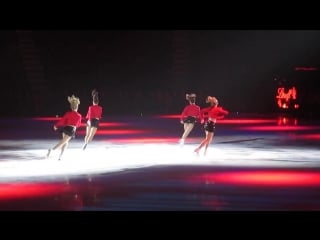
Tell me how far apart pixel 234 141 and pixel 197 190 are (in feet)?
35.7

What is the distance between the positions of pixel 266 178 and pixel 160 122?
2001 centimetres

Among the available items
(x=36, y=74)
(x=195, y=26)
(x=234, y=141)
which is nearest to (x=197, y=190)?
(x=195, y=26)

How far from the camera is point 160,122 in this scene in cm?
3509

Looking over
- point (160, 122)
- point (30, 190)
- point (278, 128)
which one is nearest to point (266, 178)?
point (30, 190)

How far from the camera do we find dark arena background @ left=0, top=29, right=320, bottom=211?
13.2 metres

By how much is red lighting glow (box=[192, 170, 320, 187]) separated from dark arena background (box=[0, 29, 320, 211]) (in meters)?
0.02

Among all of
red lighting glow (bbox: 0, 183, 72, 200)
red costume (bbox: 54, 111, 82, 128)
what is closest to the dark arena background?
red lighting glow (bbox: 0, 183, 72, 200)

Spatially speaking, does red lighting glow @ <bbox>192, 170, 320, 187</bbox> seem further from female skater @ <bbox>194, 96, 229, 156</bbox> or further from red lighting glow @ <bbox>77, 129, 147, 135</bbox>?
red lighting glow @ <bbox>77, 129, 147, 135</bbox>

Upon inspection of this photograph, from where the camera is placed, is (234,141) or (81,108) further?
(81,108)

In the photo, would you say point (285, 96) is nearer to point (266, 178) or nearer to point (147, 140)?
point (147, 140)

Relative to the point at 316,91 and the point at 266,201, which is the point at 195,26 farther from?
the point at 316,91

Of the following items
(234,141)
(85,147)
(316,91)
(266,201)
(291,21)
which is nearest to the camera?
(266,201)

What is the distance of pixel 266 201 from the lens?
484 inches

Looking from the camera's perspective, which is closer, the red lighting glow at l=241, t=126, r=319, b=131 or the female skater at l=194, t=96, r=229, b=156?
the female skater at l=194, t=96, r=229, b=156
